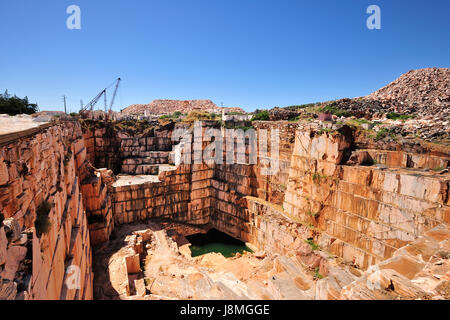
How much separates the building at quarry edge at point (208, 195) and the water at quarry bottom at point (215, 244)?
0.55 meters

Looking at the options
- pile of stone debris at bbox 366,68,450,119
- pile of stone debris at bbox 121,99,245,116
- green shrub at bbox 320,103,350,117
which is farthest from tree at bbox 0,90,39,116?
pile of stone debris at bbox 121,99,245,116

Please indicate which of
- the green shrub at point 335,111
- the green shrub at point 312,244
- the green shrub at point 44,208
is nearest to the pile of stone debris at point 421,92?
the green shrub at point 335,111

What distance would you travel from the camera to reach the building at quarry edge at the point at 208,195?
3.01 metres

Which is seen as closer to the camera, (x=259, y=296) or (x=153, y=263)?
(x=259, y=296)

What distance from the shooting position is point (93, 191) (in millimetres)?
9820

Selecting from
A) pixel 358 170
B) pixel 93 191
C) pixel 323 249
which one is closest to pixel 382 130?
pixel 358 170

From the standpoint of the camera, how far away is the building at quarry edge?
3.01 metres

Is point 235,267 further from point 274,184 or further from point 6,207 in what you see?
point 6,207

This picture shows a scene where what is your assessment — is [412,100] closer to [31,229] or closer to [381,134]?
[381,134]

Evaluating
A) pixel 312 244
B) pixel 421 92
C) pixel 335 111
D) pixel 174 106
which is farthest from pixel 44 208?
pixel 174 106

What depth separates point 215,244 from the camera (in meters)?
14.0

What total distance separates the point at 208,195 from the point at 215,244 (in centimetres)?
311
